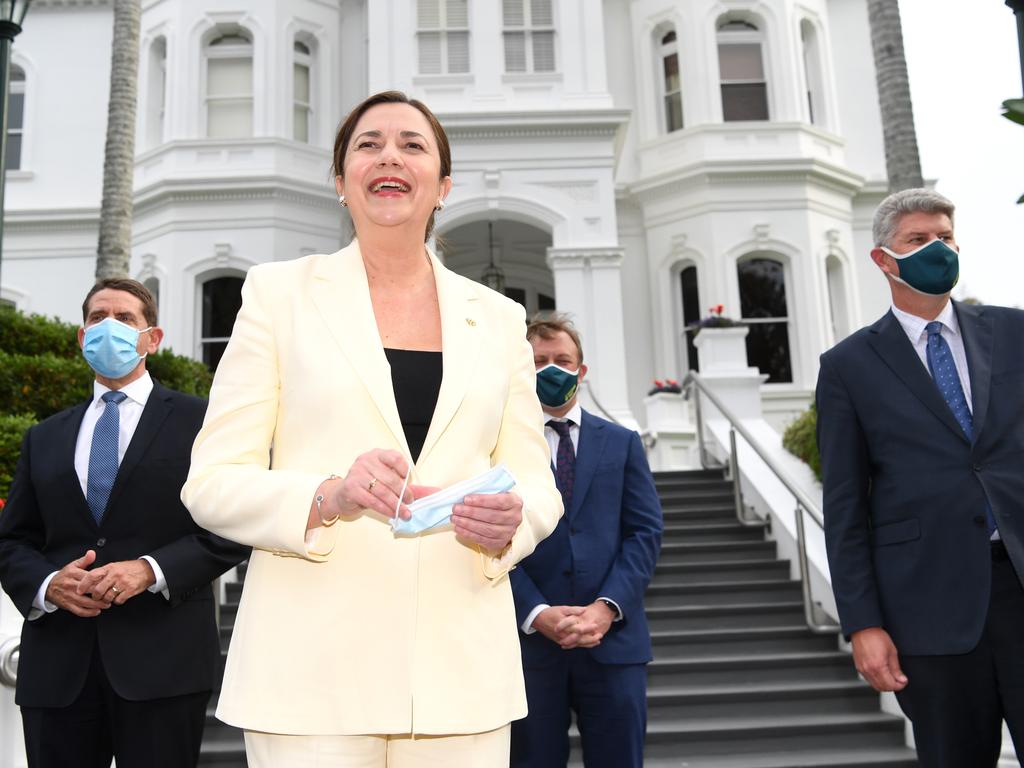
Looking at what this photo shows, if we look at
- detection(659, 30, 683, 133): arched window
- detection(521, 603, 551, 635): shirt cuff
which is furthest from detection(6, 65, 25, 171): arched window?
detection(521, 603, 551, 635): shirt cuff

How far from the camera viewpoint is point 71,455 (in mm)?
3586

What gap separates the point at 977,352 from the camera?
3.35 m

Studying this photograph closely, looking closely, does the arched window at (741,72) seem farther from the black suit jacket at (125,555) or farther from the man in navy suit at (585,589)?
the black suit jacket at (125,555)

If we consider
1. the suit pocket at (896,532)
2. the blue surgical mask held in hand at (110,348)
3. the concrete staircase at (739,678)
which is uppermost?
the blue surgical mask held in hand at (110,348)

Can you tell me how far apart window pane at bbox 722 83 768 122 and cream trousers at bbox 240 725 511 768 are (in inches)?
723

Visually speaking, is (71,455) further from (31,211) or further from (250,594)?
(31,211)

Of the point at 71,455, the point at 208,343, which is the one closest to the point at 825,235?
the point at 208,343

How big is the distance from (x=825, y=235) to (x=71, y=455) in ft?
56.1

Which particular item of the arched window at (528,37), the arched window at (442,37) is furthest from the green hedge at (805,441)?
the arched window at (442,37)

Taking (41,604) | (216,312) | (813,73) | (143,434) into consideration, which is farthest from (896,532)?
(813,73)

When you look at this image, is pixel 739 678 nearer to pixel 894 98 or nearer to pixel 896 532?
pixel 896 532

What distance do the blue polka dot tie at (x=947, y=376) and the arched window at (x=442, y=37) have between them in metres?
14.6

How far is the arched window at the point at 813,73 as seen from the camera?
1958 cm

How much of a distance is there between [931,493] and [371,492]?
2.16 meters
